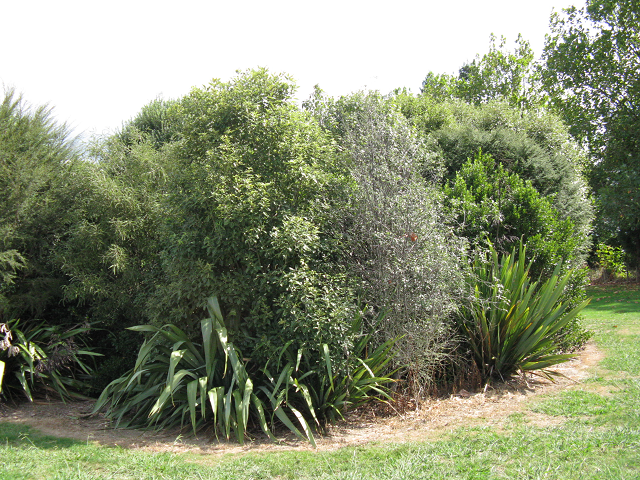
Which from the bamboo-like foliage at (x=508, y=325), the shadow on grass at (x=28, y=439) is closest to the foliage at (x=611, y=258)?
the bamboo-like foliage at (x=508, y=325)

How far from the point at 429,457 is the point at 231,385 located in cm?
207

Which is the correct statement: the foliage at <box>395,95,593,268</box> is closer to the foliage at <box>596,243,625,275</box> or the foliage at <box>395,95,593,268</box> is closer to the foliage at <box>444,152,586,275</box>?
the foliage at <box>444,152,586,275</box>

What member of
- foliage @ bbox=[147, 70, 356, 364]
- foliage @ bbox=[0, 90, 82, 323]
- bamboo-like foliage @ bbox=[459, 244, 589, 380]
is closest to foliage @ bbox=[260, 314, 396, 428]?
foliage @ bbox=[147, 70, 356, 364]

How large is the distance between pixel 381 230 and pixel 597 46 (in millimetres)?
19142

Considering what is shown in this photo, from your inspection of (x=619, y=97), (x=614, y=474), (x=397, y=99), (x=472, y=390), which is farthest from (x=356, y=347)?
(x=619, y=97)

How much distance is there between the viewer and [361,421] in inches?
223

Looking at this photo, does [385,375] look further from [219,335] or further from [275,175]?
[275,175]

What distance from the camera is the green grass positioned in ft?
13.0

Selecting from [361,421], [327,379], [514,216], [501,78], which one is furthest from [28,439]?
[501,78]

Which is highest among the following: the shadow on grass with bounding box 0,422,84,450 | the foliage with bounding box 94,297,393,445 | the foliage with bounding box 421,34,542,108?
the foliage with bounding box 421,34,542,108

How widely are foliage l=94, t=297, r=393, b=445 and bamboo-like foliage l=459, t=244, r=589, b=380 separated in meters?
1.47

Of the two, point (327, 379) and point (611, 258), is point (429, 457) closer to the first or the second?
point (327, 379)

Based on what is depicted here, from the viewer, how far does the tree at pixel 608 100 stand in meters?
19.0

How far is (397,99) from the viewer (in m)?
11.2
